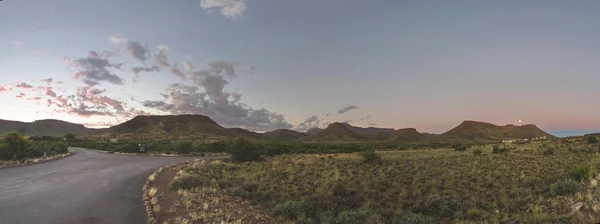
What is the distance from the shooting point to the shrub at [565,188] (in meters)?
13.0

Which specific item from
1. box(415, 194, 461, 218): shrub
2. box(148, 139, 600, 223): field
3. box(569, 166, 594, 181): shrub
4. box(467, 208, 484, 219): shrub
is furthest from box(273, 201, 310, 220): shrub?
box(569, 166, 594, 181): shrub

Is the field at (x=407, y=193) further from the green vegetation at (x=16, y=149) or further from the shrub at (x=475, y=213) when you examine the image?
the green vegetation at (x=16, y=149)

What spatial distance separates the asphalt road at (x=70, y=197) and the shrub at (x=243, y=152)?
40.8 ft

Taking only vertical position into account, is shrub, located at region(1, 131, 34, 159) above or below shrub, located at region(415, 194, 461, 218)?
above

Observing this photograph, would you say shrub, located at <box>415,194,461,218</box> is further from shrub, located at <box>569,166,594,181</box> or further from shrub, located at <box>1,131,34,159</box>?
shrub, located at <box>1,131,34,159</box>

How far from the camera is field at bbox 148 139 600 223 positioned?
12.3 metres

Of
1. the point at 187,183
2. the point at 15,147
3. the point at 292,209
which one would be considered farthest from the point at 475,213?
the point at 15,147

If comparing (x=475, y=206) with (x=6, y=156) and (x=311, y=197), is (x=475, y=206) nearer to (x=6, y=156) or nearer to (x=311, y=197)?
(x=311, y=197)

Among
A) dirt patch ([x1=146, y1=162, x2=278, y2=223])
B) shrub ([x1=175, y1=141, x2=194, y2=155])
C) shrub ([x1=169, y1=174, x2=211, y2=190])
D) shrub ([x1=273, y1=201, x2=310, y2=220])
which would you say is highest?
shrub ([x1=175, y1=141, x2=194, y2=155])

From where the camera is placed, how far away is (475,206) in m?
14.1

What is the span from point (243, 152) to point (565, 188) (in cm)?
2713

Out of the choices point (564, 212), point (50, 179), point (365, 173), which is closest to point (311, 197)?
point (365, 173)

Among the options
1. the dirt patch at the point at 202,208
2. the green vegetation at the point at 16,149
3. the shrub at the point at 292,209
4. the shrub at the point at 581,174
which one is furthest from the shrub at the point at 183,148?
the shrub at the point at 581,174

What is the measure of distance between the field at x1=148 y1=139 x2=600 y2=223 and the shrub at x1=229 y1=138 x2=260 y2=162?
6785 millimetres
